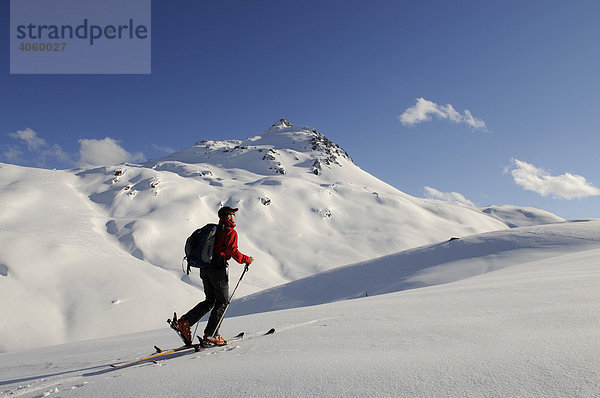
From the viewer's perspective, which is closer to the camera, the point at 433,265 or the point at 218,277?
the point at 218,277

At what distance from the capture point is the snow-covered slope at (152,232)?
33344 mm

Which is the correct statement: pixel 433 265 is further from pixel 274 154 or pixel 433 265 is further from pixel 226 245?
pixel 274 154

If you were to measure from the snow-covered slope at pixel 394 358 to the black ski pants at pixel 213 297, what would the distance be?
0.79 meters

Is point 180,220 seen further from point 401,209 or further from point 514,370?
point 514,370

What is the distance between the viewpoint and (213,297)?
582cm

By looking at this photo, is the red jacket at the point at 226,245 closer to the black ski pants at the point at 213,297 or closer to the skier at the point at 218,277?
the skier at the point at 218,277

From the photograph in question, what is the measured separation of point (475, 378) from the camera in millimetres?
2646

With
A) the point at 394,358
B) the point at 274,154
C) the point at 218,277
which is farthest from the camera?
the point at 274,154

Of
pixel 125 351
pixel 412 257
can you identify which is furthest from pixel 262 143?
pixel 125 351

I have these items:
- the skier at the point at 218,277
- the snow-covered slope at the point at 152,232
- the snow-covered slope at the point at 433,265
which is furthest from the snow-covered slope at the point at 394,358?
the snow-covered slope at the point at 152,232

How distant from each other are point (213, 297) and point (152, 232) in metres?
57.3

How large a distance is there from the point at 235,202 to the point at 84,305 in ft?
165

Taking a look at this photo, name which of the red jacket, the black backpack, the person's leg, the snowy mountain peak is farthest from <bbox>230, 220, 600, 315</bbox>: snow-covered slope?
the snowy mountain peak

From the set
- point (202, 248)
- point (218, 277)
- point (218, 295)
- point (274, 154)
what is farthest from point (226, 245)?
point (274, 154)
